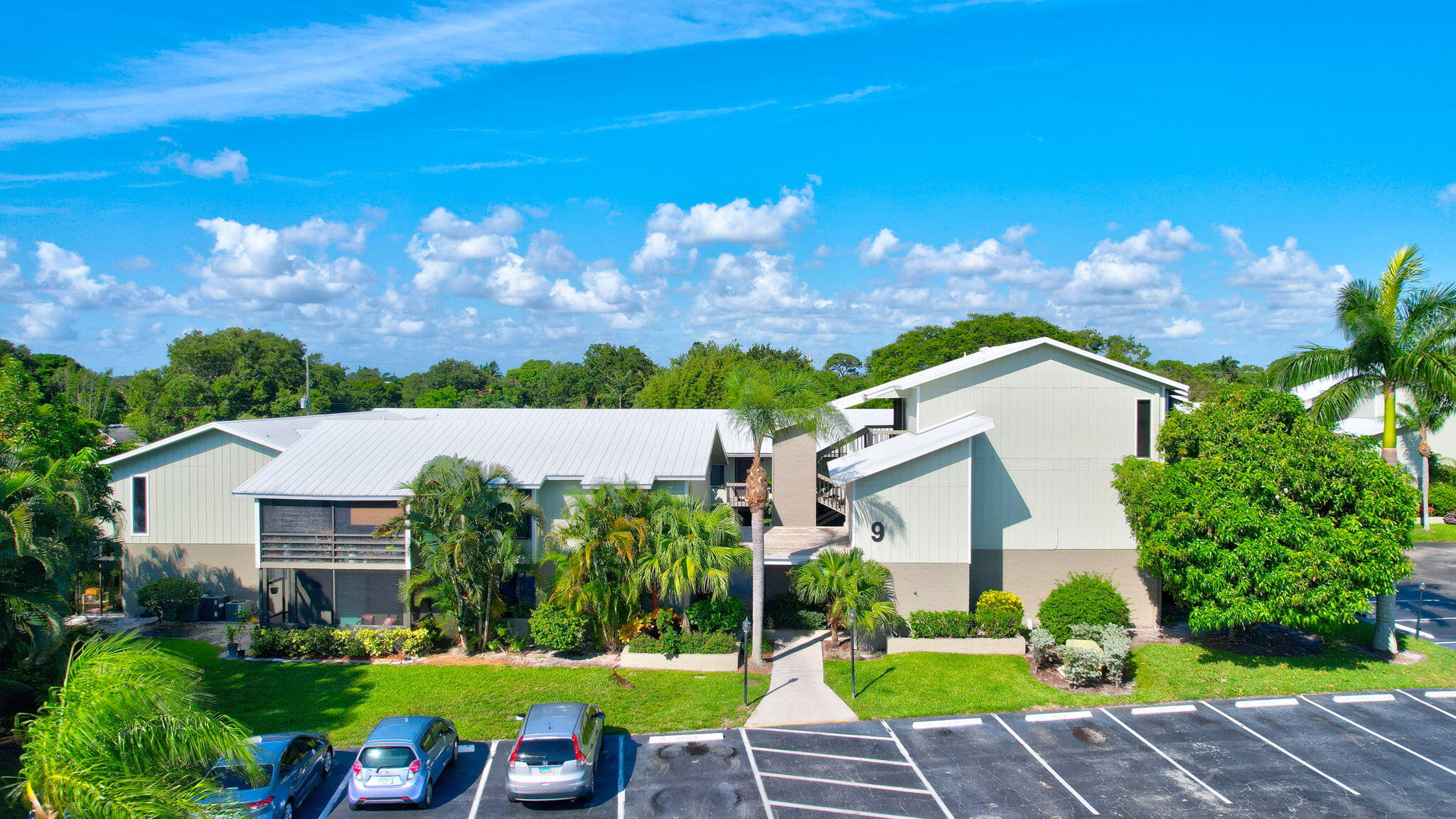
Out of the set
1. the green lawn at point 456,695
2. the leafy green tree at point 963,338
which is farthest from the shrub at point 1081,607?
the leafy green tree at point 963,338

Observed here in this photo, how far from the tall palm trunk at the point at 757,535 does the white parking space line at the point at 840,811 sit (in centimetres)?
684

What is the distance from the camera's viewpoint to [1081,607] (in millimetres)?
21688

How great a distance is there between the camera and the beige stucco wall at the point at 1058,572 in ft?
79.9

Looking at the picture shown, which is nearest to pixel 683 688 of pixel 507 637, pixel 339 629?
pixel 507 637

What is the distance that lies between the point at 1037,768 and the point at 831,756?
4013 mm

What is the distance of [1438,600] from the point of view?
27406 millimetres

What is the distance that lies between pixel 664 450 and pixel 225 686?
13362 millimetres

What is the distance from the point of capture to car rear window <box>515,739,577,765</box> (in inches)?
532

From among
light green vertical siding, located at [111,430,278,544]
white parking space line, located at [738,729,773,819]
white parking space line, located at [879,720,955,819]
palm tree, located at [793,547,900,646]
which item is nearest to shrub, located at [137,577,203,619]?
light green vertical siding, located at [111,430,278,544]

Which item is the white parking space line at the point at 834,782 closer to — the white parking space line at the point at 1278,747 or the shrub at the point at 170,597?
the white parking space line at the point at 1278,747

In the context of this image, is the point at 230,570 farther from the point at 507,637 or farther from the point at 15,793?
the point at 15,793

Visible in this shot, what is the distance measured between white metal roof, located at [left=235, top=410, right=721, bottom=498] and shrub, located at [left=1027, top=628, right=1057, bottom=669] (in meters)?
10.3

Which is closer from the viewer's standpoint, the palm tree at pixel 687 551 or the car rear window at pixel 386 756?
the car rear window at pixel 386 756

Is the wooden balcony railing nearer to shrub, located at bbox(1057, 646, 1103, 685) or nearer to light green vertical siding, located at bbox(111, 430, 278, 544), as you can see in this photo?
light green vertical siding, located at bbox(111, 430, 278, 544)
